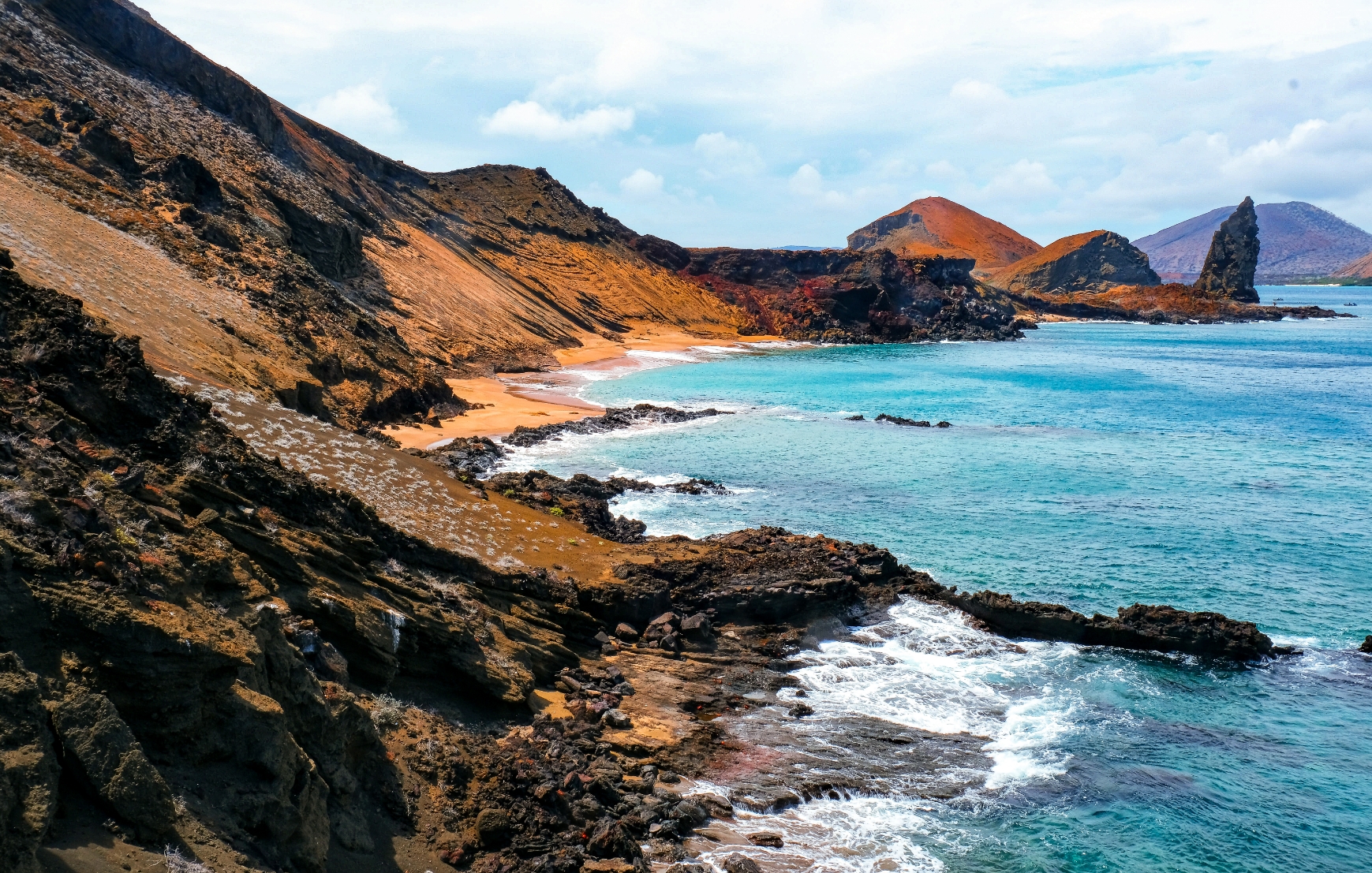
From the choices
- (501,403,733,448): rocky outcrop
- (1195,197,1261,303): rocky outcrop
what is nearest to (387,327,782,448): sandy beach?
(501,403,733,448): rocky outcrop

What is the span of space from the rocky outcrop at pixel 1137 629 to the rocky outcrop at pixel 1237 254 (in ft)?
557

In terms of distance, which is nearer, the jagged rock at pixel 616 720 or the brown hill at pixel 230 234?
the jagged rock at pixel 616 720

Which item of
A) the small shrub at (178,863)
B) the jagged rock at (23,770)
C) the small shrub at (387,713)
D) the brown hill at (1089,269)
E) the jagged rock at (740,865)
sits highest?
the brown hill at (1089,269)

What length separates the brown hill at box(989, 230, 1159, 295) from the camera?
196250mm

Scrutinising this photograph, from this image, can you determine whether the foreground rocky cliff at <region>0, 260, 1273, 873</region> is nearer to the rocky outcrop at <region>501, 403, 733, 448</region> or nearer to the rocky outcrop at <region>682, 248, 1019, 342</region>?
the rocky outcrop at <region>501, 403, 733, 448</region>

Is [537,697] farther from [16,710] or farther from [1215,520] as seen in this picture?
[1215,520]

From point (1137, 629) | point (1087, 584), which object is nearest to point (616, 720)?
point (1137, 629)

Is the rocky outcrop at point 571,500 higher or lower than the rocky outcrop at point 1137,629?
higher

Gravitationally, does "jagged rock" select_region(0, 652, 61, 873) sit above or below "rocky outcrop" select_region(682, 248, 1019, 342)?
below

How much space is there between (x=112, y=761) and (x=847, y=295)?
110443 millimetres

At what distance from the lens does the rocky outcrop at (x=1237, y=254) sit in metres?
164

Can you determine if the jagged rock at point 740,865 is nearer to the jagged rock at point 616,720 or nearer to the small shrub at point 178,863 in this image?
the jagged rock at point 616,720

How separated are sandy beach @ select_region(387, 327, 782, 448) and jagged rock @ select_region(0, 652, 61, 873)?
2676cm

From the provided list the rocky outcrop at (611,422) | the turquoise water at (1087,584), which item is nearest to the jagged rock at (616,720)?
the turquoise water at (1087,584)
